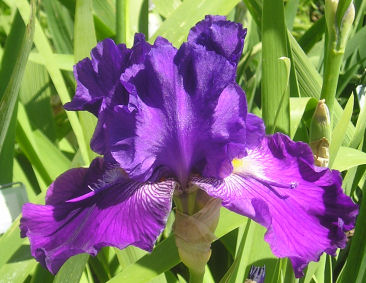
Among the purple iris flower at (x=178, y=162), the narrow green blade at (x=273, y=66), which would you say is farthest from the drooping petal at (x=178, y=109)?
the narrow green blade at (x=273, y=66)

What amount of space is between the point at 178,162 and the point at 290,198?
4.8 inches

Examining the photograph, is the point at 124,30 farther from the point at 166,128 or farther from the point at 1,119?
the point at 166,128

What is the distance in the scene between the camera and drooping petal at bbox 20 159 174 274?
51 centimetres

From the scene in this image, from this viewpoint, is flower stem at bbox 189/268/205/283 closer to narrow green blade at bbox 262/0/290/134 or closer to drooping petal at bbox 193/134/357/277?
drooping petal at bbox 193/134/357/277

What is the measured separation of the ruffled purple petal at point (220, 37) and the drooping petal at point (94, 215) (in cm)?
15

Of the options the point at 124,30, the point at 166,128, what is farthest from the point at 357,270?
the point at 124,30

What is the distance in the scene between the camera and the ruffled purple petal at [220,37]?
0.56 meters

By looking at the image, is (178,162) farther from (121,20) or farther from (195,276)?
(121,20)

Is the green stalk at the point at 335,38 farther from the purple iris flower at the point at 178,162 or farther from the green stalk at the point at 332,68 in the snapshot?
the purple iris flower at the point at 178,162

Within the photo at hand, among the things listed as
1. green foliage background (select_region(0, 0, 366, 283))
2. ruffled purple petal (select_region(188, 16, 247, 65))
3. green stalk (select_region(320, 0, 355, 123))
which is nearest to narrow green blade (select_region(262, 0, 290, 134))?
green foliage background (select_region(0, 0, 366, 283))

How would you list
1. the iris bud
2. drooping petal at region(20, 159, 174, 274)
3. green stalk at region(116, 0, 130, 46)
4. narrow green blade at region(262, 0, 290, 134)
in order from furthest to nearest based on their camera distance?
green stalk at region(116, 0, 130, 46)
narrow green blade at region(262, 0, 290, 134)
the iris bud
drooping petal at region(20, 159, 174, 274)

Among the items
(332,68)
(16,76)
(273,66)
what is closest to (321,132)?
(332,68)

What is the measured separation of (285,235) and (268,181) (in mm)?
66

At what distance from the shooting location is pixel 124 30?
3.03 feet
